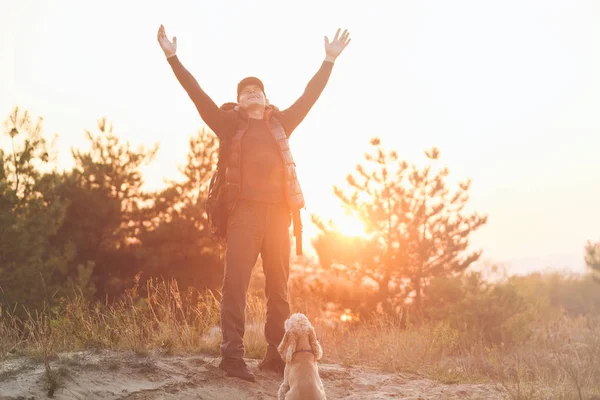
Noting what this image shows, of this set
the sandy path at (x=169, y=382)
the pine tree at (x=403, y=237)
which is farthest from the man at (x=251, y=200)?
the pine tree at (x=403, y=237)

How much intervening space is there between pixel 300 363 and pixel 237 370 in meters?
1.18

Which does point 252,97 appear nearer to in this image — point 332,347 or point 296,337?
point 296,337

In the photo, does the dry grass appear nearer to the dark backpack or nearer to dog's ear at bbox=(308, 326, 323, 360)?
the dark backpack

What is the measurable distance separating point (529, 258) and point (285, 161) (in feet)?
383

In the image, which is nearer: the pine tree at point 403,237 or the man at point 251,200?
the man at point 251,200

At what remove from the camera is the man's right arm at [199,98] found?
4.96m

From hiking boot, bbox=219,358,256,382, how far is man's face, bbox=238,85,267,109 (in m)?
2.33

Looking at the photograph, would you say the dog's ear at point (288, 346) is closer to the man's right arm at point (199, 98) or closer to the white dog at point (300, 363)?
the white dog at point (300, 363)

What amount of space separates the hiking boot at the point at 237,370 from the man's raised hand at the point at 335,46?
3.07 m

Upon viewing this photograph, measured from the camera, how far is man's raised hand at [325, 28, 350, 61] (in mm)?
5594

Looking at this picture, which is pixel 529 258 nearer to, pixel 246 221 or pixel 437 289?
pixel 437 289

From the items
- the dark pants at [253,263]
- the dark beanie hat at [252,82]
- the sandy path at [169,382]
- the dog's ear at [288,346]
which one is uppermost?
the dark beanie hat at [252,82]

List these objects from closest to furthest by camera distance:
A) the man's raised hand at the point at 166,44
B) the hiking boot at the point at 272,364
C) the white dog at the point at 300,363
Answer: the white dog at the point at 300,363
the man's raised hand at the point at 166,44
the hiking boot at the point at 272,364

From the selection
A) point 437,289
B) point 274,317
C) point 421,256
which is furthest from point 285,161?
point 421,256
